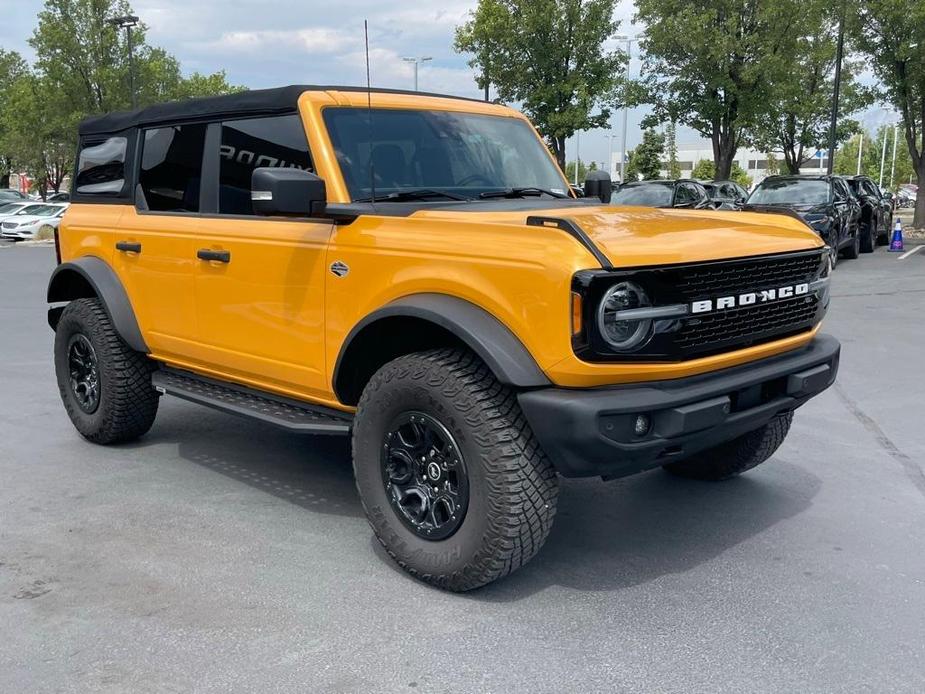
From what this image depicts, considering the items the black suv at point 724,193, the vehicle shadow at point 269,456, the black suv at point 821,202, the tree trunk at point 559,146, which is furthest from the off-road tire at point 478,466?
the tree trunk at point 559,146

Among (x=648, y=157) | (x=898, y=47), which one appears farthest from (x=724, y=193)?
(x=648, y=157)

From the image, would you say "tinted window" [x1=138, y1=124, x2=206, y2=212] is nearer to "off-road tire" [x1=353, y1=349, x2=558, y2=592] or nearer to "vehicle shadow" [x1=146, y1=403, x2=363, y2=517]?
"vehicle shadow" [x1=146, y1=403, x2=363, y2=517]

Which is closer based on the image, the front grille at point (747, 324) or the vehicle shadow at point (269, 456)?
the front grille at point (747, 324)

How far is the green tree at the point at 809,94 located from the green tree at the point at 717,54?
20.2 inches

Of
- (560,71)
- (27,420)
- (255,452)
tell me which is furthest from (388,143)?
(560,71)

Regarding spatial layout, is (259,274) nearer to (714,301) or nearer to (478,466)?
(478,466)

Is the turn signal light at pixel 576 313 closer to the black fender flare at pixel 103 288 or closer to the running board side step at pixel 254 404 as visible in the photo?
the running board side step at pixel 254 404

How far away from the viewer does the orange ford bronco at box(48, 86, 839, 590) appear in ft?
10.3

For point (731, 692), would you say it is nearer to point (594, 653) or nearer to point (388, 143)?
point (594, 653)

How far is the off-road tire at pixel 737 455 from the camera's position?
4570 mm

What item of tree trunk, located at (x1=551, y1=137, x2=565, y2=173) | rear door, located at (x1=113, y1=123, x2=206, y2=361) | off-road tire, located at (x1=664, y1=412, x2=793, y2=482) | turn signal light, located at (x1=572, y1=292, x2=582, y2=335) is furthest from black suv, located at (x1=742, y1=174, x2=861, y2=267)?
turn signal light, located at (x1=572, y1=292, x2=582, y2=335)

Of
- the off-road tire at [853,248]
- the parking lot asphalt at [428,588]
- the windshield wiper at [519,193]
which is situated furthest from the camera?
the off-road tire at [853,248]

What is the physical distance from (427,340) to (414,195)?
0.83 meters

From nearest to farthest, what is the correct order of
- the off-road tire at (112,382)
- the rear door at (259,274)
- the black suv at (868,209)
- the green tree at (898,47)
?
the rear door at (259,274) → the off-road tire at (112,382) → the black suv at (868,209) → the green tree at (898,47)
